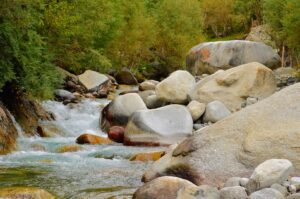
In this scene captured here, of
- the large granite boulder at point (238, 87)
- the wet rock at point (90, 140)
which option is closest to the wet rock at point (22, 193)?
the wet rock at point (90, 140)

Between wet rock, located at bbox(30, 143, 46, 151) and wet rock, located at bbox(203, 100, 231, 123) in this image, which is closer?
wet rock, located at bbox(30, 143, 46, 151)

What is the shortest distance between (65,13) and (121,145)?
7.30 metres

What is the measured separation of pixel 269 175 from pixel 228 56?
93.2 feet

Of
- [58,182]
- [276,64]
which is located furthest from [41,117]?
[276,64]

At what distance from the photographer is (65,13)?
22.3 m

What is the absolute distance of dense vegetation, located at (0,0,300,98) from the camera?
18172 mm

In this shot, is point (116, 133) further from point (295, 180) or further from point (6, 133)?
point (295, 180)

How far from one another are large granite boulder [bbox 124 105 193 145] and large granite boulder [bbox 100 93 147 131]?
63.4 inches

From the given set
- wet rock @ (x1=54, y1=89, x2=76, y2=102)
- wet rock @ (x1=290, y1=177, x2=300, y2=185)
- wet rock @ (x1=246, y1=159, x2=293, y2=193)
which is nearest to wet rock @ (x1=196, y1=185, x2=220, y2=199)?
wet rock @ (x1=246, y1=159, x2=293, y2=193)

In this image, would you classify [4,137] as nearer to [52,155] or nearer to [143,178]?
[52,155]

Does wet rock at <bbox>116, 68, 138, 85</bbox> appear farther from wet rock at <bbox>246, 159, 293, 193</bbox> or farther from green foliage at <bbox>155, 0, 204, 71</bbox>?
wet rock at <bbox>246, 159, 293, 193</bbox>

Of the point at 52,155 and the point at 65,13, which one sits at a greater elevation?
the point at 65,13

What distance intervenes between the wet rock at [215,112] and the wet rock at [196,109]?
198 mm

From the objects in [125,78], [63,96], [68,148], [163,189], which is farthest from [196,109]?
[125,78]
